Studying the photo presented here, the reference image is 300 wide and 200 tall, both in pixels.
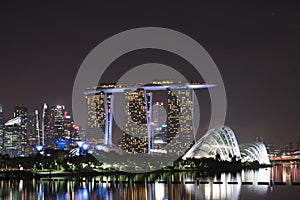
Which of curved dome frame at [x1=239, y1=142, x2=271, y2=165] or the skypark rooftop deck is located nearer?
the skypark rooftop deck

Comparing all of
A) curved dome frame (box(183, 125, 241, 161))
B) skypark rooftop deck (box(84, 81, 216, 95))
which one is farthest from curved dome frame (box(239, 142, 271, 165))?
skypark rooftop deck (box(84, 81, 216, 95))

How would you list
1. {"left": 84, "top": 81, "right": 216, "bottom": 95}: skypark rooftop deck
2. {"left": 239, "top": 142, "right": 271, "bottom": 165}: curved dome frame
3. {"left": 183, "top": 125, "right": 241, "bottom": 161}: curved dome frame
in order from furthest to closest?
{"left": 239, "top": 142, "right": 271, "bottom": 165}: curved dome frame, {"left": 84, "top": 81, "right": 216, "bottom": 95}: skypark rooftop deck, {"left": 183, "top": 125, "right": 241, "bottom": 161}: curved dome frame

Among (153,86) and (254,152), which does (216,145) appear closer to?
(254,152)

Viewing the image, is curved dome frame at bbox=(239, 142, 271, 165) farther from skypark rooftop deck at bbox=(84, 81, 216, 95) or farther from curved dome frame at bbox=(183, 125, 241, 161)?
skypark rooftop deck at bbox=(84, 81, 216, 95)

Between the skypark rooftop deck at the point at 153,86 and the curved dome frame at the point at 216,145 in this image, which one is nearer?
the curved dome frame at the point at 216,145

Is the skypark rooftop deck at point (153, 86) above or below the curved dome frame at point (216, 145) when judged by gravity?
above

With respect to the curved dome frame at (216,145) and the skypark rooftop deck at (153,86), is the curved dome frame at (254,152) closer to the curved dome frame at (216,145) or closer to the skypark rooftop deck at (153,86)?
the curved dome frame at (216,145)

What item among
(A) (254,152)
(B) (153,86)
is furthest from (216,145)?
(B) (153,86)

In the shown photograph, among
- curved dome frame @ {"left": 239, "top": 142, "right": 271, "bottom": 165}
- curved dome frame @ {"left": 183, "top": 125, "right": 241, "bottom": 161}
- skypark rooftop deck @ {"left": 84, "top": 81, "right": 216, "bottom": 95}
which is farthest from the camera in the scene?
curved dome frame @ {"left": 239, "top": 142, "right": 271, "bottom": 165}

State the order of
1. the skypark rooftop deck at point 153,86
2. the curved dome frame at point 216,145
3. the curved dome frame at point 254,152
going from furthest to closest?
the curved dome frame at point 254,152 < the skypark rooftop deck at point 153,86 < the curved dome frame at point 216,145

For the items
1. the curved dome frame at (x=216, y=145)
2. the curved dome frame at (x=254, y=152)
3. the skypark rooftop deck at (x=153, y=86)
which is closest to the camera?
the curved dome frame at (x=216, y=145)

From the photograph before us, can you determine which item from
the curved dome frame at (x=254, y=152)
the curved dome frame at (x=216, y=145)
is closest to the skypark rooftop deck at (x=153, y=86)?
the curved dome frame at (x=216, y=145)

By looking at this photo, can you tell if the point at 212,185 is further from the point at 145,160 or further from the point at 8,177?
the point at 145,160

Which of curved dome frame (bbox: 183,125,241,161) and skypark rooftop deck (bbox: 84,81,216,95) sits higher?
skypark rooftop deck (bbox: 84,81,216,95)
